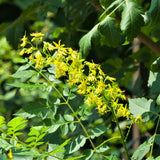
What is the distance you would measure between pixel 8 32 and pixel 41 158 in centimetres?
73

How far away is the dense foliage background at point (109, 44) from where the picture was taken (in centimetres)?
69

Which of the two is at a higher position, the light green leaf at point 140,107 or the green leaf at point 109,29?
the green leaf at point 109,29

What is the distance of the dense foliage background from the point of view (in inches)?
27.2

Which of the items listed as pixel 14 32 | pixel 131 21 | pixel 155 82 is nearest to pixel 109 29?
pixel 131 21

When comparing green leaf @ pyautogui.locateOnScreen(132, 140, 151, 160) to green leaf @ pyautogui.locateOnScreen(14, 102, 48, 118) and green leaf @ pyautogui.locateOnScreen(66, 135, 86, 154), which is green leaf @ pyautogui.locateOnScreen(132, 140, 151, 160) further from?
green leaf @ pyautogui.locateOnScreen(14, 102, 48, 118)

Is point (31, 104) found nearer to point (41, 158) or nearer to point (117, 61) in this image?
point (41, 158)

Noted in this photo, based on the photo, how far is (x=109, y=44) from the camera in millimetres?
785

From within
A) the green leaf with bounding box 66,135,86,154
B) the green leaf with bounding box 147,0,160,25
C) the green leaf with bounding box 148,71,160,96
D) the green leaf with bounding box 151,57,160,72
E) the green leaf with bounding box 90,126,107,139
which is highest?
the green leaf with bounding box 147,0,160,25

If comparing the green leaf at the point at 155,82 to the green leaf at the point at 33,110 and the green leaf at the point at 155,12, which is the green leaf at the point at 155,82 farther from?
the green leaf at the point at 33,110

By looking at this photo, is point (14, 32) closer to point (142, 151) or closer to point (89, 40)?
point (89, 40)

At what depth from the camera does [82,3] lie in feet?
4.48

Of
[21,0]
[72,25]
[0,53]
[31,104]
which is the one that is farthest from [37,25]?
[31,104]

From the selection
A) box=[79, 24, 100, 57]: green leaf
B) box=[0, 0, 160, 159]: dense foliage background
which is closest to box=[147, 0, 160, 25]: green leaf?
box=[0, 0, 160, 159]: dense foliage background

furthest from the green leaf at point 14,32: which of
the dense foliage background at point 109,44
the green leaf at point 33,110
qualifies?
the green leaf at point 33,110
